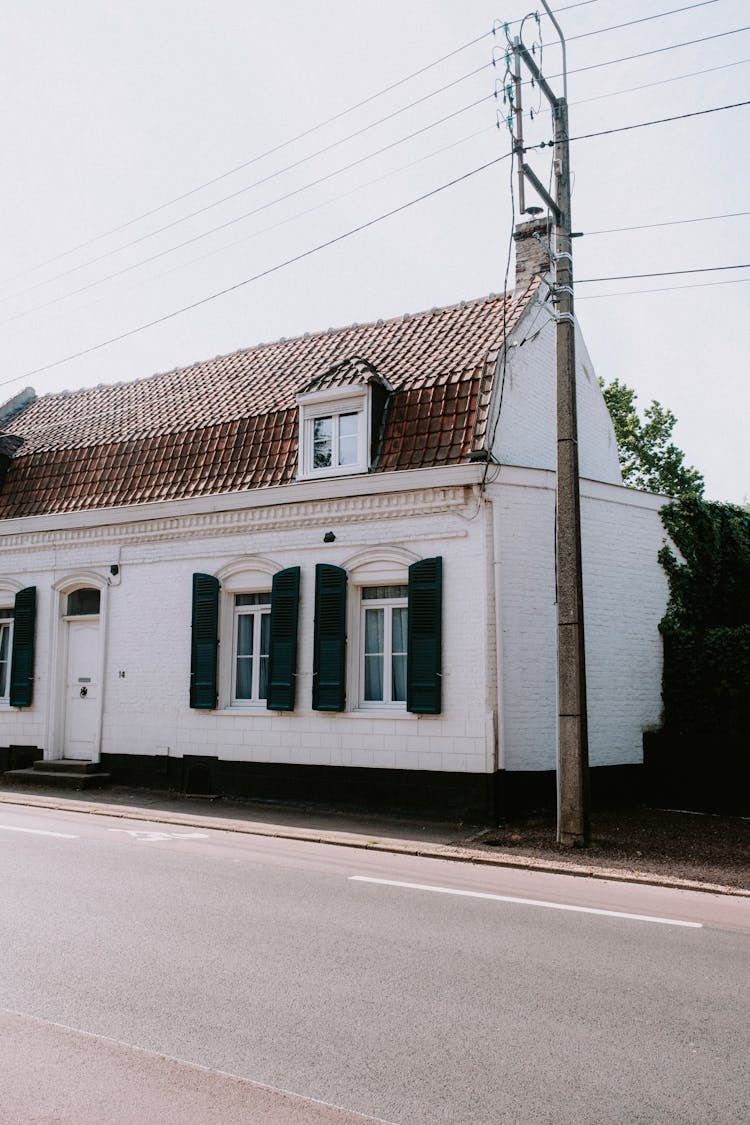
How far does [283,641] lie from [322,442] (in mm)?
3133

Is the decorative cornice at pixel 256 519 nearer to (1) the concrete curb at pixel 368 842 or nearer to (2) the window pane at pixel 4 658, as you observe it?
(2) the window pane at pixel 4 658

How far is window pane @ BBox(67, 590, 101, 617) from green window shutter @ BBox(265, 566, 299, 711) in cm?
436

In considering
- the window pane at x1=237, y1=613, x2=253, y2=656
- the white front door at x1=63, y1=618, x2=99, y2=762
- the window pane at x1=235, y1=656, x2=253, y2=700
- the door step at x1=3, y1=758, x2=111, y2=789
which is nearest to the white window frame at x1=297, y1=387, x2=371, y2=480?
the window pane at x1=237, y1=613, x2=253, y2=656

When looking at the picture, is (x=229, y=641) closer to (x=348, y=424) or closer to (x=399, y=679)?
(x=399, y=679)

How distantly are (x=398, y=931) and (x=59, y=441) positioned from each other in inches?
577

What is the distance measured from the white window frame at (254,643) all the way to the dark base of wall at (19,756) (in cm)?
435

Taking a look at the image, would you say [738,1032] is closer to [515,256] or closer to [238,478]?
[238,478]

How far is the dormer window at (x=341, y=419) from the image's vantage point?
14453 mm

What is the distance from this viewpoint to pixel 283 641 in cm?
1459


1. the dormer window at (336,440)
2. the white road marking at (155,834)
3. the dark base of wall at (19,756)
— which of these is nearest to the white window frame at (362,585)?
the dormer window at (336,440)

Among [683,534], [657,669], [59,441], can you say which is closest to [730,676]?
[657,669]

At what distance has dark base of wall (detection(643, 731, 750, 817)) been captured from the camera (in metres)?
13.8

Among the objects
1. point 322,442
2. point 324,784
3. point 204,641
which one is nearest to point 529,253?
point 322,442

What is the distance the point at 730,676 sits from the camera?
14562mm
